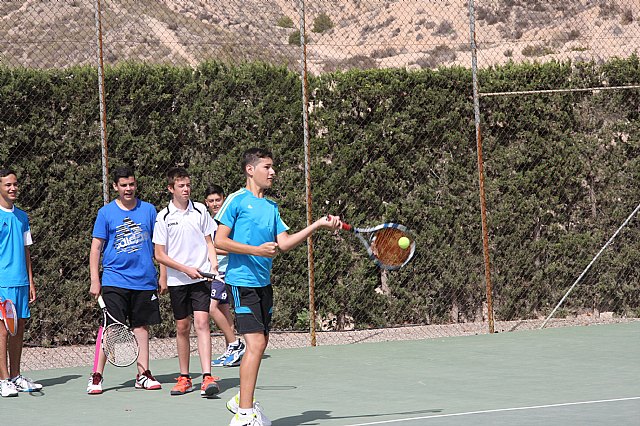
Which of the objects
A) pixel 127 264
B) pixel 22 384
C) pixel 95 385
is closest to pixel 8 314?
pixel 22 384

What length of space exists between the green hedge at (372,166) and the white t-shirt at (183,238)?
98.4 inches

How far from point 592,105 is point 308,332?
4.01 m

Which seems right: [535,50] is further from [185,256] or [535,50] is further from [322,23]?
Answer: [185,256]

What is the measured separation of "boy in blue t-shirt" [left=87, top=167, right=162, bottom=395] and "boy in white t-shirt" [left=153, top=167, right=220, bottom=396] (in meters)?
0.18

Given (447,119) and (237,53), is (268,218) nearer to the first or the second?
(447,119)

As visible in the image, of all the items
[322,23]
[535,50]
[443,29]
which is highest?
[443,29]

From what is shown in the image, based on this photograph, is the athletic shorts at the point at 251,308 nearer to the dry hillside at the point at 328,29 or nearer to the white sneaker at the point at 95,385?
the white sneaker at the point at 95,385

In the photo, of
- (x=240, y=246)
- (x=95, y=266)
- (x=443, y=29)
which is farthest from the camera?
(x=443, y=29)

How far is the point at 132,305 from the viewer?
7965 mm

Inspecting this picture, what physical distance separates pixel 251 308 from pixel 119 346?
5.47ft

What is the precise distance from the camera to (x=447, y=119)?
37.0 feet

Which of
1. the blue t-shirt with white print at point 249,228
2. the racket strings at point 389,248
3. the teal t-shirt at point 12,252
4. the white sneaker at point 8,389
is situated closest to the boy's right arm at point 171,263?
the teal t-shirt at point 12,252

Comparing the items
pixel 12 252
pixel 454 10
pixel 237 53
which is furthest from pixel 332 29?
pixel 12 252

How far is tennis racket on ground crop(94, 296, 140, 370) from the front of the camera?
298 inches
